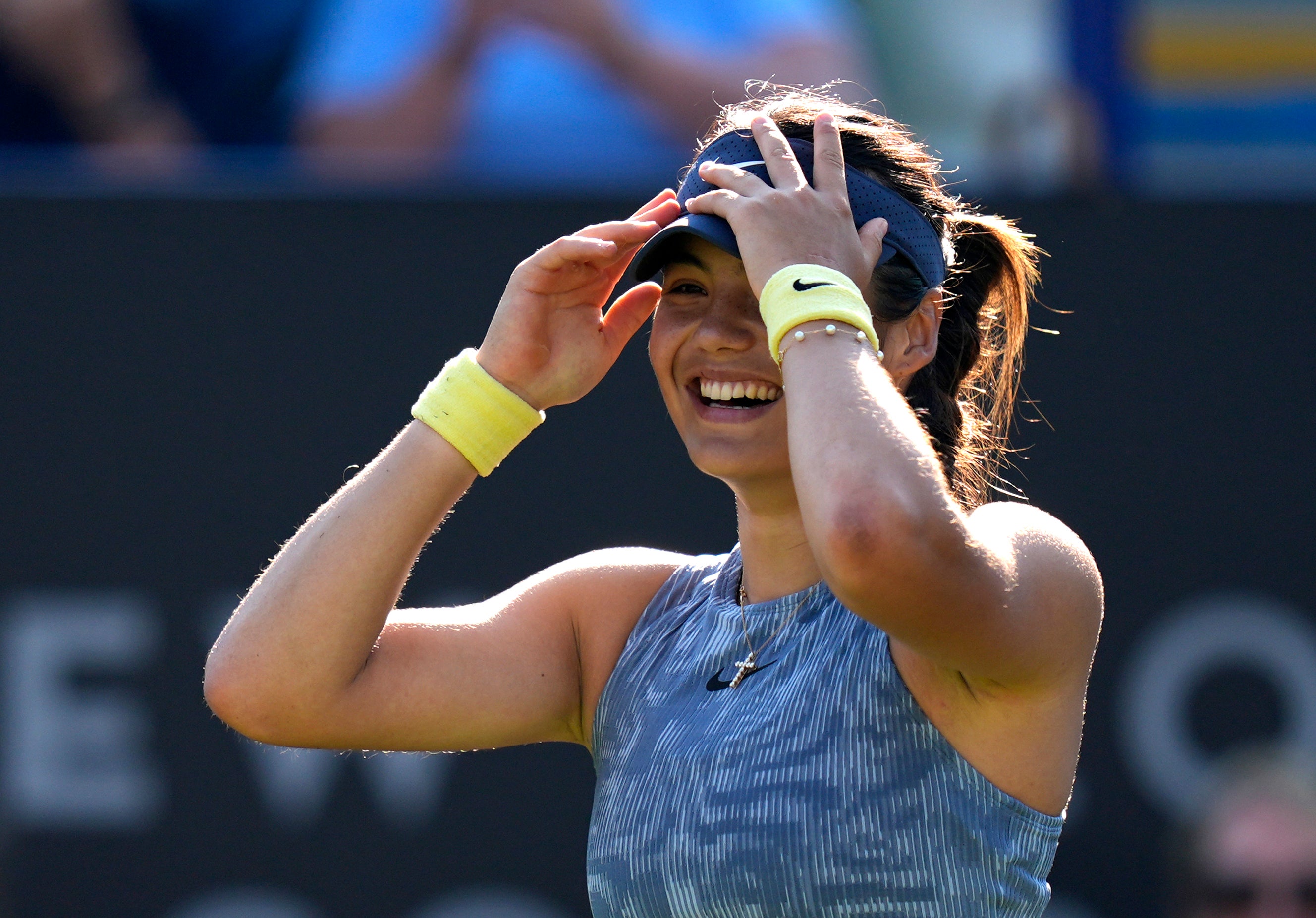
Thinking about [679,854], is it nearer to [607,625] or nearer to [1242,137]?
[607,625]

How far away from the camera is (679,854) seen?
1604 millimetres

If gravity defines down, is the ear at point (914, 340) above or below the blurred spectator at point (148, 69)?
below

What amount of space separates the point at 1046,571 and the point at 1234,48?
3027 millimetres

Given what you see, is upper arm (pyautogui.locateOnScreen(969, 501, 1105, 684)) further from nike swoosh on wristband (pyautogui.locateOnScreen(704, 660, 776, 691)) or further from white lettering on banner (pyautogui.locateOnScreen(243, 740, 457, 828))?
white lettering on banner (pyautogui.locateOnScreen(243, 740, 457, 828))

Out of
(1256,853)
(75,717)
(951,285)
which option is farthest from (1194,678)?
(75,717)

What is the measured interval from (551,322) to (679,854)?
0.68 m

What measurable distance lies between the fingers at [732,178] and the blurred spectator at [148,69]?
230cm

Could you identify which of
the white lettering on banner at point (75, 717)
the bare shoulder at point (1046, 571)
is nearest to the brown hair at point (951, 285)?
the bare shoulder at point (1046, 571)

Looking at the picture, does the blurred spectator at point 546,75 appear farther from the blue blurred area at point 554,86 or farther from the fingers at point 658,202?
the fingers at point 658,202

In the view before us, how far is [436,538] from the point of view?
11.1ft

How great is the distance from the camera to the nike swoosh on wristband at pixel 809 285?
1.57 metres

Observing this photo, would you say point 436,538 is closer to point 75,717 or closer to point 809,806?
point 75,717

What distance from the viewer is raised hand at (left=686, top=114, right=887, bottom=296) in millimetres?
1611

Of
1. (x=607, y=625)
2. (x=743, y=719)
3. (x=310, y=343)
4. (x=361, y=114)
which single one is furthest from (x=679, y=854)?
(x=361, y=114)
